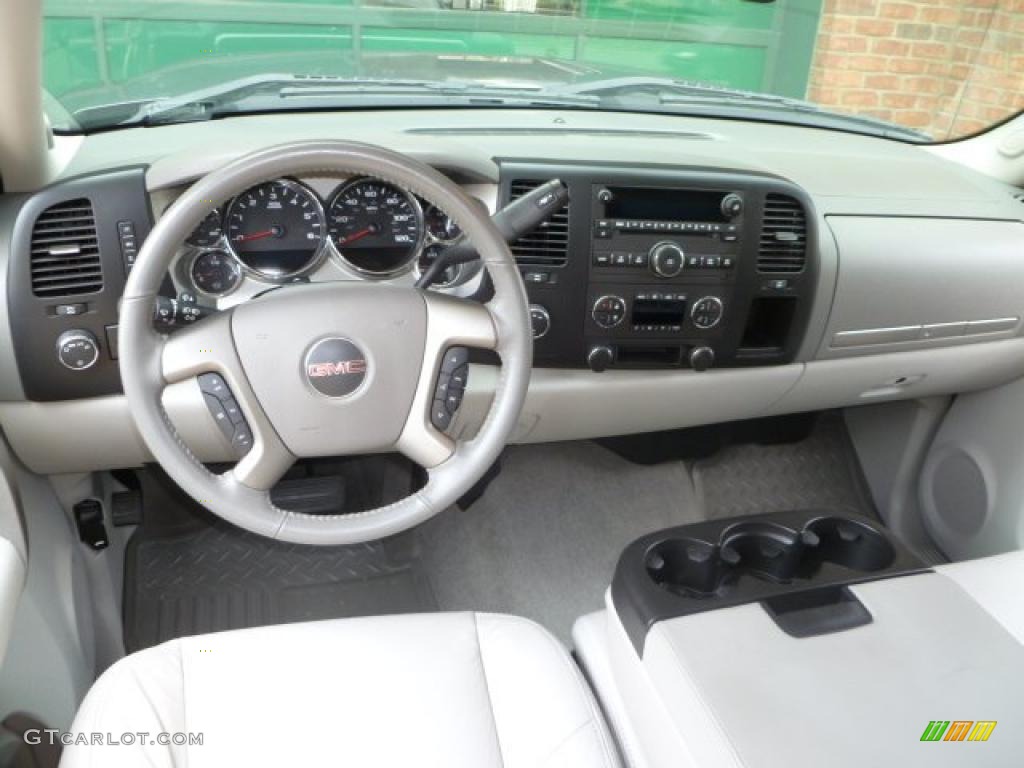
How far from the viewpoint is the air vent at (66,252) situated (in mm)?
1351

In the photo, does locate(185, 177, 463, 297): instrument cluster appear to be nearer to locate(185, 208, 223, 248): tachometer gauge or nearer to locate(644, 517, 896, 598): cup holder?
locate(185, 208, 223, 248): tachometer gauge

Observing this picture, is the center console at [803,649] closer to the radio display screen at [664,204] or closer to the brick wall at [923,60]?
the radio display screen at [664,204]

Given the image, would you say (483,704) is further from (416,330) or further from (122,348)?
(122,348)

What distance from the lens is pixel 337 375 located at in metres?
1.22

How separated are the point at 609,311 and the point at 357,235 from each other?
19.9 inches

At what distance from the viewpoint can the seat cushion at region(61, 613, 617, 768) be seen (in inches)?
44.3

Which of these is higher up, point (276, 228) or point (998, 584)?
point (276, 228)

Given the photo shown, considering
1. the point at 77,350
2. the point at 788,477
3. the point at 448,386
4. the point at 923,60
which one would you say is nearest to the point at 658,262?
the point at 448,386

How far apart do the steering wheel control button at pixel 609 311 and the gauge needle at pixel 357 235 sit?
1.50 ft

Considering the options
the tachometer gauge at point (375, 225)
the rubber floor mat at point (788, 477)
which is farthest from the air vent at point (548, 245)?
the rubber floor mat at point (788, 477)

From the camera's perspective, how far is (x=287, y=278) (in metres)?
1.38

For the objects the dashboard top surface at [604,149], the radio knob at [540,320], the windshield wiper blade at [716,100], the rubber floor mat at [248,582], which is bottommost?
the rubber floor mat at [248,582]

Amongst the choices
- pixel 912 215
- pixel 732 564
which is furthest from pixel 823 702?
pixel 912 215

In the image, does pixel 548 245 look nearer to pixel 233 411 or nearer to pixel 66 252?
pixel 233 411
